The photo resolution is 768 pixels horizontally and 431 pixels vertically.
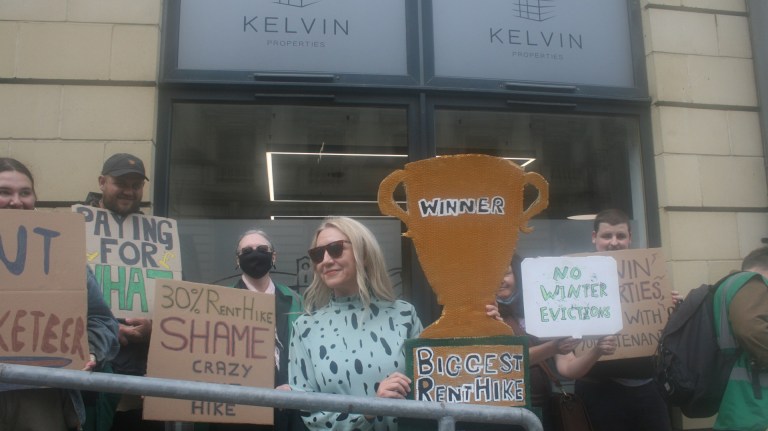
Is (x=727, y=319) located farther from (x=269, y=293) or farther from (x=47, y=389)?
(x=47, y=389)

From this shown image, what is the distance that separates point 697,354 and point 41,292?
310cm

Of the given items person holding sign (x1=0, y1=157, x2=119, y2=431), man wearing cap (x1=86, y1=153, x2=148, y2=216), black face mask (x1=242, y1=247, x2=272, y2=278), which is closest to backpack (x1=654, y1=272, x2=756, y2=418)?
black face mask (x1=242, y1=247, x2=272, y2=278)

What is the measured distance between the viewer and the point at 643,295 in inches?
148

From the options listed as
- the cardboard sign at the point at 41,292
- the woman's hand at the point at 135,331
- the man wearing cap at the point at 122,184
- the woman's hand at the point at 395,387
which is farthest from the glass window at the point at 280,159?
→ the woman's hand at the point at 395,387

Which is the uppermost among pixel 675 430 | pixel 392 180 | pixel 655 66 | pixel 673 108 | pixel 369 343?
pixel 655 66

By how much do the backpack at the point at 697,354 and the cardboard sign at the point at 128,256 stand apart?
267cm

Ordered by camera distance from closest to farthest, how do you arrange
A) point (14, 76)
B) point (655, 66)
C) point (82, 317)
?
point (82, 317), point (14, 76), point (655, 66)

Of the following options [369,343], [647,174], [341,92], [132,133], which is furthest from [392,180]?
[647,174]

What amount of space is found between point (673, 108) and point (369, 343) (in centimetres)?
356

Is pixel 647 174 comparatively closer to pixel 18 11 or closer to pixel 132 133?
pixel 132 133

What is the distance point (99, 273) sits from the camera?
11.4 feet

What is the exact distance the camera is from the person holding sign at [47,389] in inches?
107

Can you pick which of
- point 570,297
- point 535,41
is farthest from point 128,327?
point 535,41

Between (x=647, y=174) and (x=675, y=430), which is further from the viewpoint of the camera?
(x=647, y=174)
